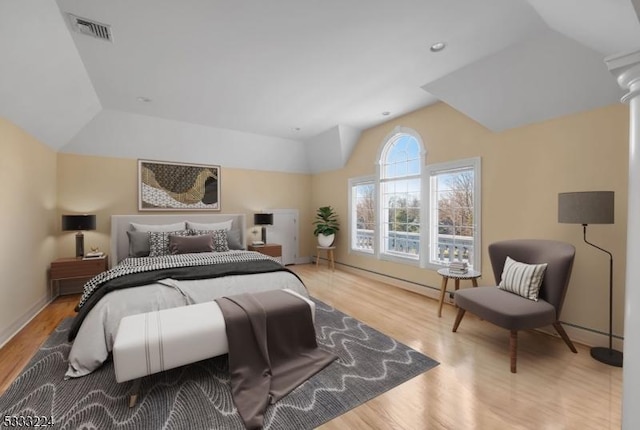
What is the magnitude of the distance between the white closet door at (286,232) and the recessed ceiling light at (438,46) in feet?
14.0

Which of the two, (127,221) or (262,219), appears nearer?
(127,221)

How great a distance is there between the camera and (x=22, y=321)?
2867mm

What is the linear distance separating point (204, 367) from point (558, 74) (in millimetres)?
4015

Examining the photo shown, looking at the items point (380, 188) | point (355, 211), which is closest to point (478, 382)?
point (380, 188)

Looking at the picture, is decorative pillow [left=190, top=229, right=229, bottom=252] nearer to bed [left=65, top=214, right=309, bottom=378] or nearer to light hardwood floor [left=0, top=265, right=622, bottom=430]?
bed [left=65, top=214, right=309, bottom=378]

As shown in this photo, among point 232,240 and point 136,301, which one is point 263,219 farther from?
point 136,301

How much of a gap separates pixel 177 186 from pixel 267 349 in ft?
12.4

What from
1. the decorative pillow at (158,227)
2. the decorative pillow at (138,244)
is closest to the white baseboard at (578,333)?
the decorative pillow at (158,227)

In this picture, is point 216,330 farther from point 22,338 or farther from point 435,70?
point 435,70

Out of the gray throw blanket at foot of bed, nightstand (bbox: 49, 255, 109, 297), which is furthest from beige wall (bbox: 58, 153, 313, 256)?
the gray throw blanket at foot of bed

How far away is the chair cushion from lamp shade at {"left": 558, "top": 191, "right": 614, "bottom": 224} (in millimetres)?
788

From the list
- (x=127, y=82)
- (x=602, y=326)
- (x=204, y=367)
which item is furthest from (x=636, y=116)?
(x=127, y=82)

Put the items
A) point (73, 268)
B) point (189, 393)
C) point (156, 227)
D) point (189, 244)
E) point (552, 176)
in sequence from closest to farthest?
1. point (189, 393)
2. point (552, 176)
3. point (73, 268)
4. point (189, 244)
5. point (156, 227)

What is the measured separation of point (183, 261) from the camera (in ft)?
10.5
